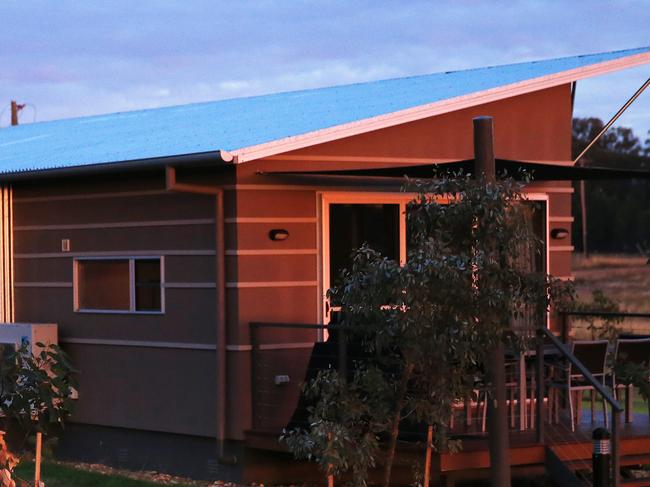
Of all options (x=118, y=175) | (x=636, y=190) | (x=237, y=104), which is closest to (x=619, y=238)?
(x=636, y=190)

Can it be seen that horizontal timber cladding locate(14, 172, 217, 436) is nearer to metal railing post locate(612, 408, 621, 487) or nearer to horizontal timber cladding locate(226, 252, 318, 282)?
horizontal timber cladding locate(226, 252, 318, 282)

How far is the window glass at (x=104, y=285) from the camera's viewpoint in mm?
12281

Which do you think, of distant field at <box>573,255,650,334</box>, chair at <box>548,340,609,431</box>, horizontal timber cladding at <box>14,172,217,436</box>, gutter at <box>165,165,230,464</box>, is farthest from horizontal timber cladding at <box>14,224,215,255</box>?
distant field at <box>573,255,650,334</box>

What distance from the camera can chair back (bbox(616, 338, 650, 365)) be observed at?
11.0 meters

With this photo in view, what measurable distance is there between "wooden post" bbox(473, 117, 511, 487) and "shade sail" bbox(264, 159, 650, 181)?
113 centimetres

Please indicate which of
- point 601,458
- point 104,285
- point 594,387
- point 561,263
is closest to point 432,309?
point 601,458

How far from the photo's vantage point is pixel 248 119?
42.4 feet

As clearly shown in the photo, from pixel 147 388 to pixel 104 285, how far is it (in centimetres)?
126

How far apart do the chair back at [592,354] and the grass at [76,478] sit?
11.8 feet

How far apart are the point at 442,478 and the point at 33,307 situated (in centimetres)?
516

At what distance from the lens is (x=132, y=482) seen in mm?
10922

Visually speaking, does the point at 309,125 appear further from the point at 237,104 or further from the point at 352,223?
the point at 237,104

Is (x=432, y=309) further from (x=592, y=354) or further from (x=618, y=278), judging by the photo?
→ (x=618, y=278)

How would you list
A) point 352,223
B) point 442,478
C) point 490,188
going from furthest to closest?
point 352,223
point 442,478
point 490,188
